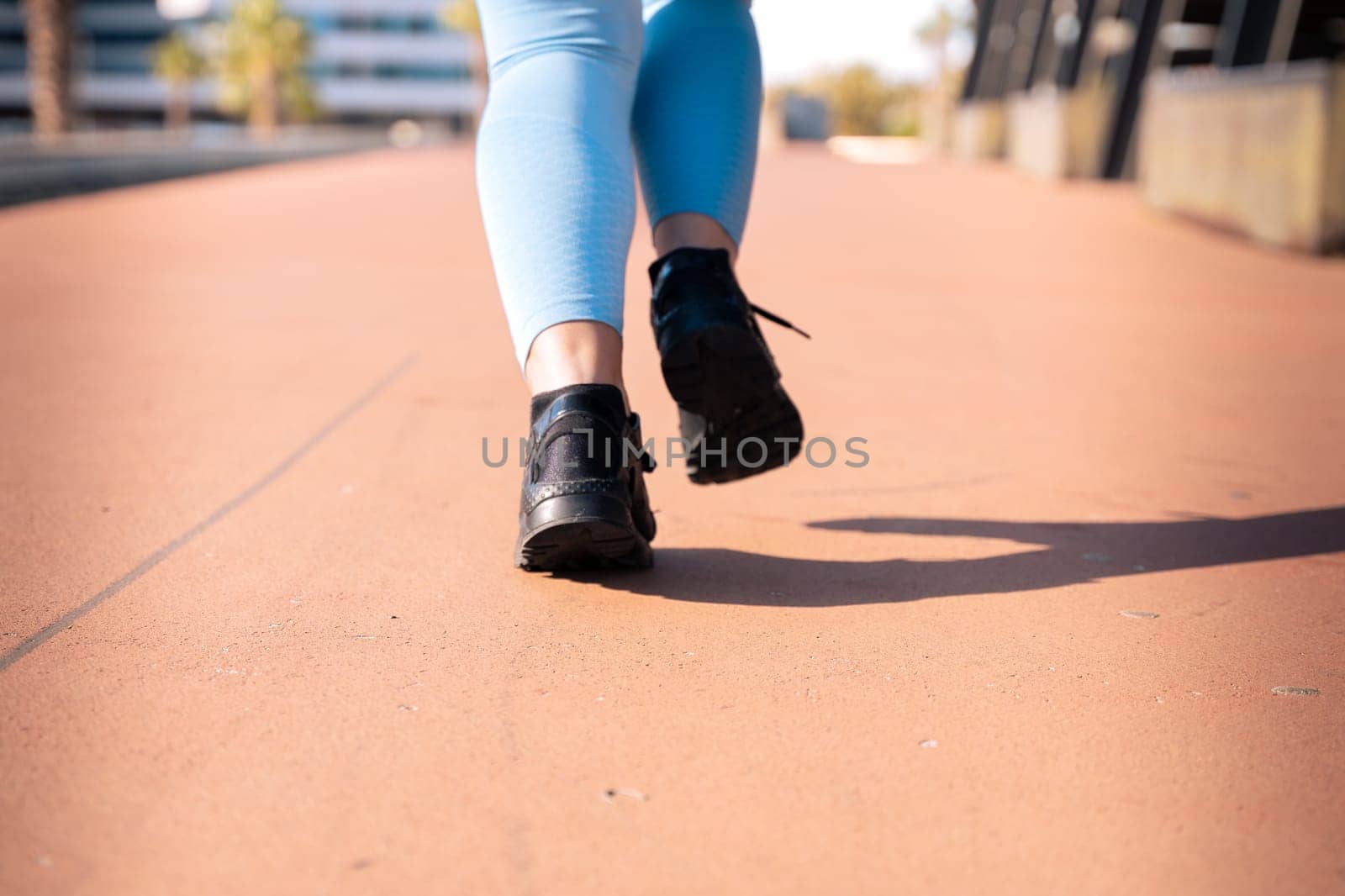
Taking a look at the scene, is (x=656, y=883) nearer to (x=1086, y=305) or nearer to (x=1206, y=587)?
(x=1206, y=587)

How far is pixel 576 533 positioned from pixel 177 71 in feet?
275

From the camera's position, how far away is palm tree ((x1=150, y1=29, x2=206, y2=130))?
78500mm

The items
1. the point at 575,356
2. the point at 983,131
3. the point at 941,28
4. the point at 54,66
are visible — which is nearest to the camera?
the point at 575,356

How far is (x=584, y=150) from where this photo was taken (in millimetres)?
1775

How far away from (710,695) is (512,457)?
118 cm

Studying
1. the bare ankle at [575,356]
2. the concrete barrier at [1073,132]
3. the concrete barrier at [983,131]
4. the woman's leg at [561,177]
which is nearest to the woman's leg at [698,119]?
the woman's leg at [561,177]

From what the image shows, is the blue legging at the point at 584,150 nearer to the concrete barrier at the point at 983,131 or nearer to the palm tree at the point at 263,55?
the concrete barrier at the point at 983,131

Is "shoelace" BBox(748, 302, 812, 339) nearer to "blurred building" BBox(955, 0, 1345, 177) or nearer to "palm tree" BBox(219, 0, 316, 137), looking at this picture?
"blurred building" BBox(955, 0, 1345, 177)

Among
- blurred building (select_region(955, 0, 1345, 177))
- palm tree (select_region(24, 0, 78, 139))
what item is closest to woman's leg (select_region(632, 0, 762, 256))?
blurred building (select_region(955, 0, 1345, 177))

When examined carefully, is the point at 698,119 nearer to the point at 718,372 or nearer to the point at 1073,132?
the point at 718,372

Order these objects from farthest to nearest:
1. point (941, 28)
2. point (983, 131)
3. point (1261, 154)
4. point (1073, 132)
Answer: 1. point (941, 28)
2. point (983, 131)
3. point (1073, 132)
4. point (1261, 154)

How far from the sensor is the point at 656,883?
3.32ft

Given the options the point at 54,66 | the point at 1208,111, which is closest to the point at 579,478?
the point at 1208,111

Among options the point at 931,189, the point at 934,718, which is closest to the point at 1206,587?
the point at 934,718
